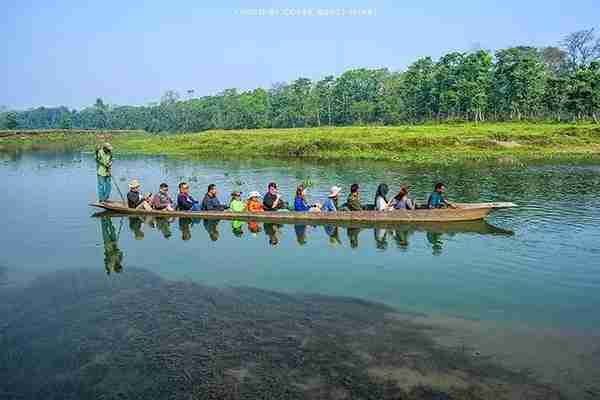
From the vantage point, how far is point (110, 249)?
15633mm

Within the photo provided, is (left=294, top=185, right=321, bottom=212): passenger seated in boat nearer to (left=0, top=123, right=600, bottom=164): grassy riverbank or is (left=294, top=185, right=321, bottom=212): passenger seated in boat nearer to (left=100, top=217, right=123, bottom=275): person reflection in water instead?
(left=100, top=217, right=123, bottom=275): person reflection in water

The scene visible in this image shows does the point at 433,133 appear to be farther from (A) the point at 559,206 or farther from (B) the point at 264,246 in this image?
(B) the point at 264,246

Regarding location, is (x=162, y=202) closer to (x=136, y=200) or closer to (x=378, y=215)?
(x=136, y=200)

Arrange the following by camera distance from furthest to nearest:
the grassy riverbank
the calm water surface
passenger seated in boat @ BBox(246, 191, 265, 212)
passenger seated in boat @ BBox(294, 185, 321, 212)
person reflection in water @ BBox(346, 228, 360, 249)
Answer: the grassy riverbank → passenger seated in boat @ BBox(246, 191, 265, 212) → passenger seated in boat @ BBox(294, 185, 321, 212) → person reflection in water @ BBox(346, 228, 360, 249) → the calm water surface

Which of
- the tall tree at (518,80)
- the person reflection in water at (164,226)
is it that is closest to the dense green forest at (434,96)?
the tall tree at (518,80)

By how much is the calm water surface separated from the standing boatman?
1111 millimetres

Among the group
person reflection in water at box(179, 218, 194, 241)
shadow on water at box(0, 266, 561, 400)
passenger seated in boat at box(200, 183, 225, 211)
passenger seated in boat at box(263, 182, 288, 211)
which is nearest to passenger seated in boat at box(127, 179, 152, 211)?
person reflection in water at box(179, 218, 194, 241)

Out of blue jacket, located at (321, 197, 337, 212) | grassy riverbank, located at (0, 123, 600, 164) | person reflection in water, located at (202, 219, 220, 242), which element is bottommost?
person reflection in water, located at (202, 219, 220, 242)

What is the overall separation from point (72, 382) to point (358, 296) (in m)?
5.73

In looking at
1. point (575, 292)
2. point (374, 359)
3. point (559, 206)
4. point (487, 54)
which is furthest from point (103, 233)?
point (487, 54)

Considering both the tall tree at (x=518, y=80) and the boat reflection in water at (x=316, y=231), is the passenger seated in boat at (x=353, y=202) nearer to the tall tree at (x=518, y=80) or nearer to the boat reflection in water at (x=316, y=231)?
the boat reflection in water at (x=316, y=231)

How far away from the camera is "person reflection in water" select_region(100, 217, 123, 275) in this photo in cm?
1374

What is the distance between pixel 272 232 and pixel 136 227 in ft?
16.6

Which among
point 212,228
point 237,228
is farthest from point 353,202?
point 212,228
